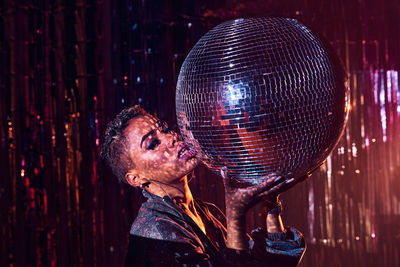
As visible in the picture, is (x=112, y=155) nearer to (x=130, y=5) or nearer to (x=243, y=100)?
(x=243, y=100)

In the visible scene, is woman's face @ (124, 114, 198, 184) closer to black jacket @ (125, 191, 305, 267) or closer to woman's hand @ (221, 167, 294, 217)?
black jacket @ (125, 191, 305, 267)

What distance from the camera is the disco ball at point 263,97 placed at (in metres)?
0.98

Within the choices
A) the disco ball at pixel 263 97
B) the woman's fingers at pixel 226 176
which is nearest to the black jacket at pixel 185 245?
the woman's fingers at pixel 226 176

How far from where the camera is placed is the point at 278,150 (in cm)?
102

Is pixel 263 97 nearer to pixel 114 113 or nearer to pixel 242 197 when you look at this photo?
pixel 242 197

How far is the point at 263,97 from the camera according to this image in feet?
3.19

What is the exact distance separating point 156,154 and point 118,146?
0.48 ft

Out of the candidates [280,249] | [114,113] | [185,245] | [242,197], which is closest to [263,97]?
[242,197]

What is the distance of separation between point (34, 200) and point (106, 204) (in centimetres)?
36

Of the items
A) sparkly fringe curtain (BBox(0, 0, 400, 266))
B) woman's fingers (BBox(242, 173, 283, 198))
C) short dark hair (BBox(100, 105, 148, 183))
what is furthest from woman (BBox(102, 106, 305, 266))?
sparkly fringe curtain (BBox(0, 0, 400, 266))

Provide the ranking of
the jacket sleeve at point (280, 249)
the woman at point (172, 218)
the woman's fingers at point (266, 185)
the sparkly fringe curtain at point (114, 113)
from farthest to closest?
the sparkly fringe curtain at point (114, 113) → the jacket sleeve at point (280, 249) → the woman at point (172, 218) → the woman's fingers at point (266, 185)

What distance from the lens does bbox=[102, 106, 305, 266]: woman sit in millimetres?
1387

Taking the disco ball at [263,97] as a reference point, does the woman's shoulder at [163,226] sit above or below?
Result: below

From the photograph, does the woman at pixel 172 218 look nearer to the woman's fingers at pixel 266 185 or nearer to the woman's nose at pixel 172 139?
the woman's nose at pixel 172 139
